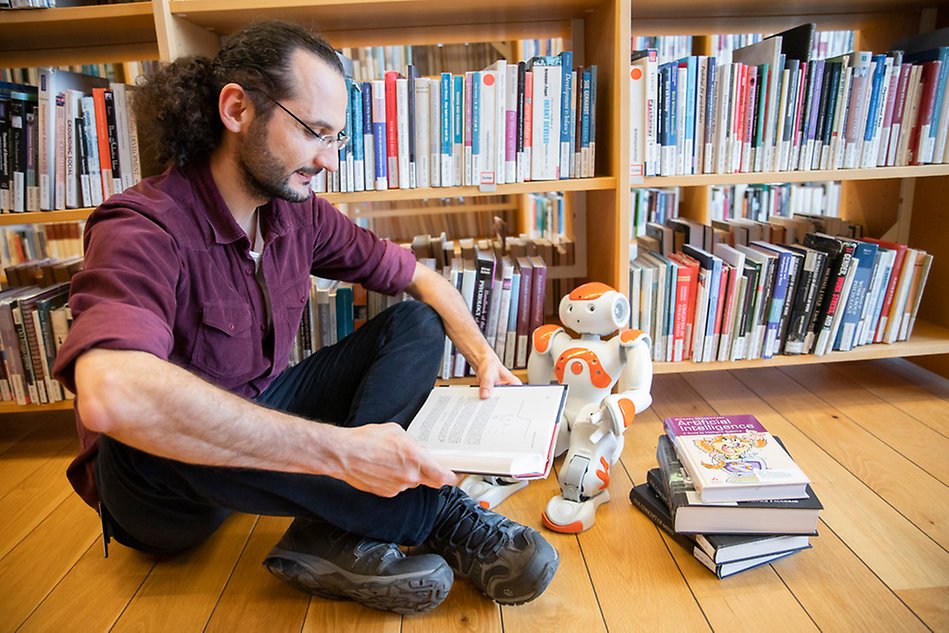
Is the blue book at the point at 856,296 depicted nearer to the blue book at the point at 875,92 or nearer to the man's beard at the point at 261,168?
the blue book at the point at 875,92

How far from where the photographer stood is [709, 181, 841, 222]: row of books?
133 inches

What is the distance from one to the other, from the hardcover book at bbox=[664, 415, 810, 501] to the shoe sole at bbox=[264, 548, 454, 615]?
1.49 feet

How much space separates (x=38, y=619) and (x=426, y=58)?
3125mm

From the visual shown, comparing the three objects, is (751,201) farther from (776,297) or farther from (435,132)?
(435,132)

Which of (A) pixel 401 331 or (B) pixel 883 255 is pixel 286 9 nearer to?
(A) pixel 401 331

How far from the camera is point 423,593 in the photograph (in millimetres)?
993

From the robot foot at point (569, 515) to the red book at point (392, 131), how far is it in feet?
2.62

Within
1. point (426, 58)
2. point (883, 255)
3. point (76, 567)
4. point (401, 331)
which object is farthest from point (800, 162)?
point (426, 58)

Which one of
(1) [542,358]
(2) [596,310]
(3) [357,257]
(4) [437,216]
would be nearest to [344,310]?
(3) [357,257]

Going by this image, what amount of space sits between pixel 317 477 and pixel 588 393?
64 cm

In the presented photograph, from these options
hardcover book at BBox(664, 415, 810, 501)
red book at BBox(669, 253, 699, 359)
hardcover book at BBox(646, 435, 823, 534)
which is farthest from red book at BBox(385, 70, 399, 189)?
hardcover book at BBox(646, 435, 823, 534)

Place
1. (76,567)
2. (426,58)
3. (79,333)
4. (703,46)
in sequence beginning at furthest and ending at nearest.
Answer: (426,58), (703,46), (76,567), (79,333)

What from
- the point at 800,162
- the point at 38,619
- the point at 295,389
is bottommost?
the point at 38,619

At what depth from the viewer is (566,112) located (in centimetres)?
152
